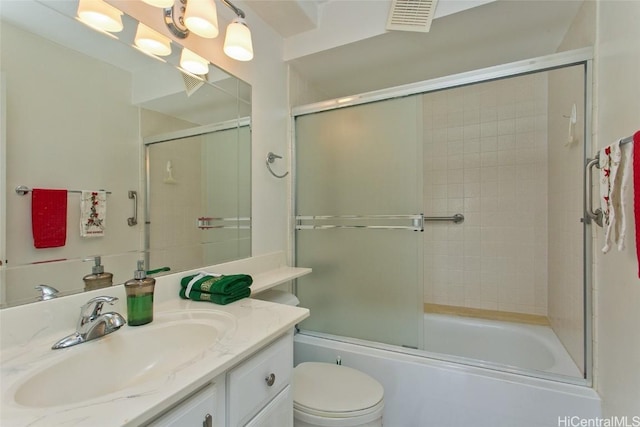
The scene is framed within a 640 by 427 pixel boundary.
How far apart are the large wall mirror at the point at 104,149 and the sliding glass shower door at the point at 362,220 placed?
2.22 feet

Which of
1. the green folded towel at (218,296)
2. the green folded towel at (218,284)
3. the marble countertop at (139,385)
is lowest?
the marble countertop at (139,385)

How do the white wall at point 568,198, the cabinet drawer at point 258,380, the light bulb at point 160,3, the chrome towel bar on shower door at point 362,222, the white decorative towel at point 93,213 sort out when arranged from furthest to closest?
the chrome towel bar on shower door at point 362,222 → the white wall at point 568,198 → the light bulb at point 160,3 → the white decorative towel at point 93,213 → the cabinet drawer at point 258,380

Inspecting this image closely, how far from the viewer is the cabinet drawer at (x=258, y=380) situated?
2.42 ft

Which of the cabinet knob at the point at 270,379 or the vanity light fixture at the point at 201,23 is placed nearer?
the cabinet knob at the point at 270,379

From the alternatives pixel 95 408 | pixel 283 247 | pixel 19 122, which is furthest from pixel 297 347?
pixel 19 122

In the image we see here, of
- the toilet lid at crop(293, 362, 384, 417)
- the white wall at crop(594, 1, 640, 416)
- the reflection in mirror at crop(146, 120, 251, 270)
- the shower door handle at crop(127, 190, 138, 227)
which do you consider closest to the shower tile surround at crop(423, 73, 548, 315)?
the white wall at crop(594, 1, 640, 416)

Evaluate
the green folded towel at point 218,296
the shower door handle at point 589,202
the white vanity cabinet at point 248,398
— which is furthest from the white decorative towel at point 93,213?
the shower door handle at point 589,202

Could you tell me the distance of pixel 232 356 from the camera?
2.30 feet

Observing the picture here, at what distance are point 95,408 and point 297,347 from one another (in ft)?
4.80

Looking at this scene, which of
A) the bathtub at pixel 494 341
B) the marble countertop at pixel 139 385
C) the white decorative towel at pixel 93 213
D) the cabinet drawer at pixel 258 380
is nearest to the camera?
the marble countertop at pixel 139 385

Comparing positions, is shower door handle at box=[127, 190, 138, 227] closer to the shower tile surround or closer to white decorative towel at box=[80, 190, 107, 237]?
white decorative towel at box=[80, 190, 107, 237]

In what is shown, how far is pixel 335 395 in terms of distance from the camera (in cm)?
123

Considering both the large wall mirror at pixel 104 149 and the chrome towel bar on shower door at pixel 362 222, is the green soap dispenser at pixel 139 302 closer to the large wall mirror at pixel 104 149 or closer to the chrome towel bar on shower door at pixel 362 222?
the large wall mirror at pixel 104 149

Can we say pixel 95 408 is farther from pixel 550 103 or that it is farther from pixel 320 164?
pixel 550 103
